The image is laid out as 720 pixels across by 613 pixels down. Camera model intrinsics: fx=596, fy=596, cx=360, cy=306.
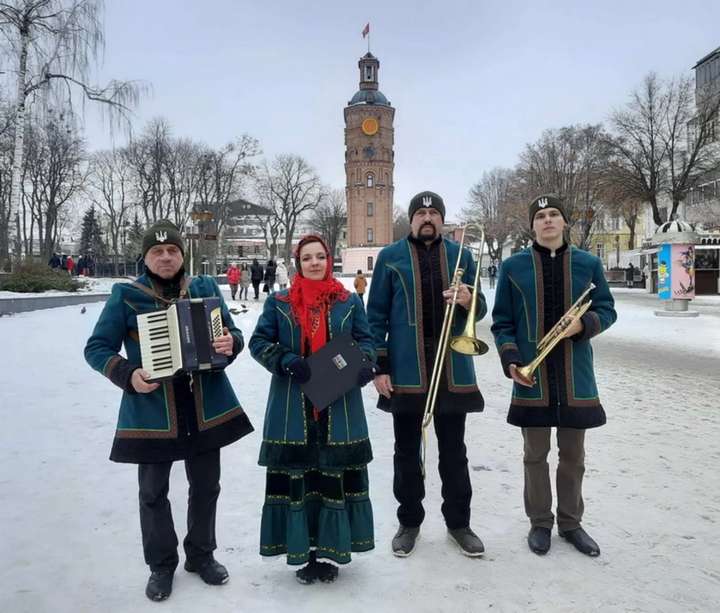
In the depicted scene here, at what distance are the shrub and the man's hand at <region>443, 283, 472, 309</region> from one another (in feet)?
70.1

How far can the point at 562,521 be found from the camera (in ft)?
13.3

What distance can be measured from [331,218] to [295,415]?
3633 inches

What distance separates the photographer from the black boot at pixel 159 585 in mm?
3367

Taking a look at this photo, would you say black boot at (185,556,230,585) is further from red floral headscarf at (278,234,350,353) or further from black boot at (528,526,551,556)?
black boot at (528,526,551,556)

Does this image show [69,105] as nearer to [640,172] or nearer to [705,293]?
[640,172]

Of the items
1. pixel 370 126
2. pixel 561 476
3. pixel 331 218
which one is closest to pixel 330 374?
pixel 561 476

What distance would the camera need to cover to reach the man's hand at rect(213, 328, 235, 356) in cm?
336

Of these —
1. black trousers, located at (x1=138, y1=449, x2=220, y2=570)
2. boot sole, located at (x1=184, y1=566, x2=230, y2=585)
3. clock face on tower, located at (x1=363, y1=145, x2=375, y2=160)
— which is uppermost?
clock face on tower, located at (x1=363, y1=145, x2=375, y2=160)

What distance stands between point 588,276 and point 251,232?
10901cm

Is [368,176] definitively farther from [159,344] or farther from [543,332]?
[159,344]

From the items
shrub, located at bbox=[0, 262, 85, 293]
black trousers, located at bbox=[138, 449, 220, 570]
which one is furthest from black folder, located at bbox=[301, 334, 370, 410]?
shrub, located at bbox=[0, 262, 85, 293]

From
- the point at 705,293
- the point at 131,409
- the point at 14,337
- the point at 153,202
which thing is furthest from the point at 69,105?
the point at 705,293

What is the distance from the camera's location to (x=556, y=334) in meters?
3.81

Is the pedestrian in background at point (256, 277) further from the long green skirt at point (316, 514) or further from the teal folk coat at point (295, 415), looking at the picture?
the long green skirt at point (316, 514)
